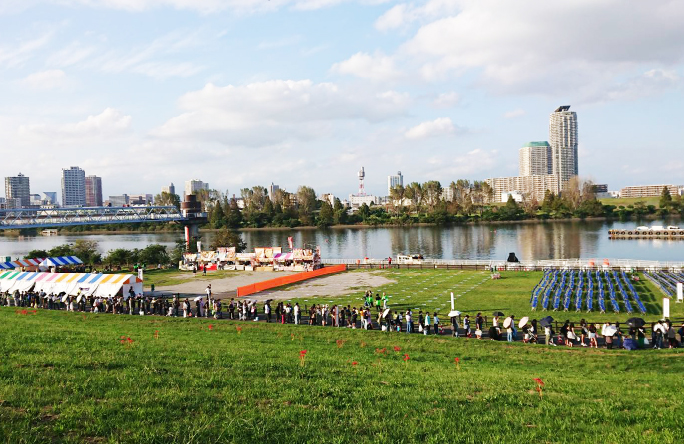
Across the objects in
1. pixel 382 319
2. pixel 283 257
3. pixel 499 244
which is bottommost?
pixel 499 244

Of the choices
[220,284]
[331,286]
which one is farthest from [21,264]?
[331,286]

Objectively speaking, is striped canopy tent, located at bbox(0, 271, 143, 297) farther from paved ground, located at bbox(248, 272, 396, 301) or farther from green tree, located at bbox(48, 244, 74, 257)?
green tree, located at bbox(48, 244, 74, 257)

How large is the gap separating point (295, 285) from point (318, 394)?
3553 centimetres

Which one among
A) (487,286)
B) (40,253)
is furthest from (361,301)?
(40,253)

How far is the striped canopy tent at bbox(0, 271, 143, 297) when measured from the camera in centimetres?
3603

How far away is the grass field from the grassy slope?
1117 cm

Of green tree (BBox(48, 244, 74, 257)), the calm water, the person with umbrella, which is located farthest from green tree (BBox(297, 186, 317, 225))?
the person with umbrella

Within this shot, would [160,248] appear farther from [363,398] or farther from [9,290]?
[363,398]

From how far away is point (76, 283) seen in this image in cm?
3634

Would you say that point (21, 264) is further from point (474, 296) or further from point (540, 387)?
point (540, 387)

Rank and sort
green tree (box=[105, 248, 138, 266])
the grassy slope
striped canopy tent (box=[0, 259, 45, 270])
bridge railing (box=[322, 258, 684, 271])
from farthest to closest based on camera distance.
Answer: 1. green tree (box=[105, 248, 138, 266])
2. striped canopy tent (box=[0, 259, 45, 270])
3. bridge railing (box=[322, 258, 684, 271])
4. the grassy slope

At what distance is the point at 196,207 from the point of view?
403 feet

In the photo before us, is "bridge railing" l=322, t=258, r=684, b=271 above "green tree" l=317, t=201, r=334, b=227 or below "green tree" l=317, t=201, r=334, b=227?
below

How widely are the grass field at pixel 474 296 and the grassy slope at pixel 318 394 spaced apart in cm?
1117
